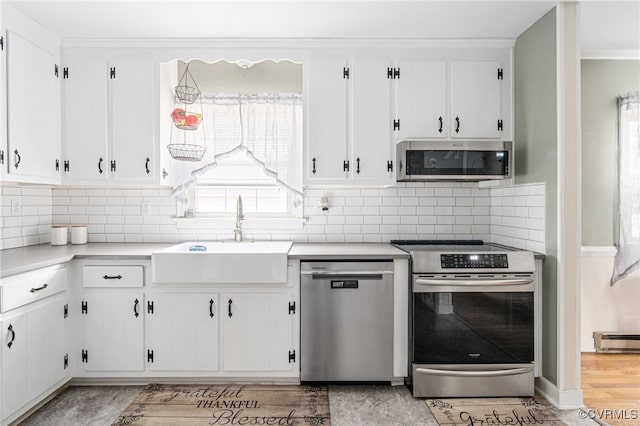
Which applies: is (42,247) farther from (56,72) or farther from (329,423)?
(329,423)

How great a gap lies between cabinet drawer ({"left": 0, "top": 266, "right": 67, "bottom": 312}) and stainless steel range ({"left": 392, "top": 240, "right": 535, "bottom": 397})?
2.22m

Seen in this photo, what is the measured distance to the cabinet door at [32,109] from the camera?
2.54 m

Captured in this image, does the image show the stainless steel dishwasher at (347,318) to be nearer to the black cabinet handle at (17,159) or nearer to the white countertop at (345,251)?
the white countertop at (345,251)

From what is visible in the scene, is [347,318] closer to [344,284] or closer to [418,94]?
[344,284]

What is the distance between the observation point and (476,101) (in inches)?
119

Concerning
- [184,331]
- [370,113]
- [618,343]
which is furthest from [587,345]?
[184,331]

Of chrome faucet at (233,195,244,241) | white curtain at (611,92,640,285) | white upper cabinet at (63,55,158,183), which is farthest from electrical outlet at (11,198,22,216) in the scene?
white curtain at (611,92,640,285)

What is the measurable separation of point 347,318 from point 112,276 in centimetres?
156

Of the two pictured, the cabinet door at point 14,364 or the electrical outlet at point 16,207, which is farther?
the electrical outlet at point 16,207

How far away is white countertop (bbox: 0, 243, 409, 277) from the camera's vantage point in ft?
7.66

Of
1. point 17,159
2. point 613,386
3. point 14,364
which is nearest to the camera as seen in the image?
point 14,364

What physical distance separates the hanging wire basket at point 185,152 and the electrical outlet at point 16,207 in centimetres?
115

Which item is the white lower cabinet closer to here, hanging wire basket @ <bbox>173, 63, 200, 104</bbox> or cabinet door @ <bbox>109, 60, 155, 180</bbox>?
cabinet door @ <bbox>109, 60, 155, 180</bbox>

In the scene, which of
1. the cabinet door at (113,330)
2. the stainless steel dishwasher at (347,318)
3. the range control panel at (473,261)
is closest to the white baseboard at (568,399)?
the range control panel at (473,261)
